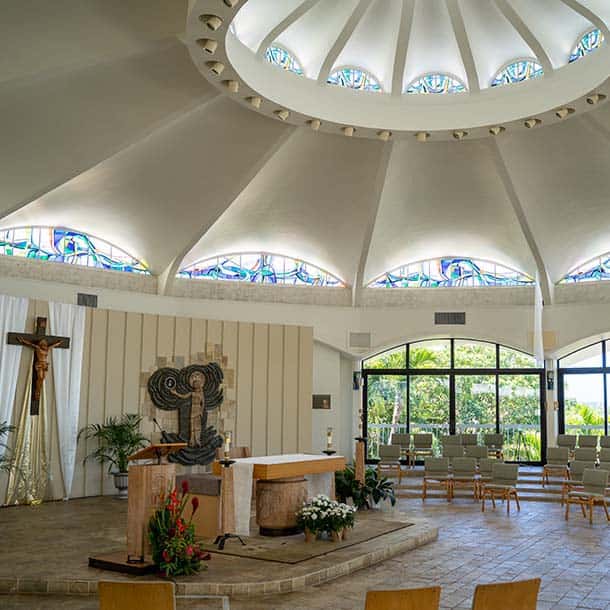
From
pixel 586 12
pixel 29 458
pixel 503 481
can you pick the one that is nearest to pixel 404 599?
pixel 586 12

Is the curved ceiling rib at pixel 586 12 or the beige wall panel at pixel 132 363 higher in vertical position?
the curved ceiling rib at pixel 586 12

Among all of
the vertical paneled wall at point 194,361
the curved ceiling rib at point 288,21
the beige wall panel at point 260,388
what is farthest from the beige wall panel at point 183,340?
the curved ceiling rib at point 288,21

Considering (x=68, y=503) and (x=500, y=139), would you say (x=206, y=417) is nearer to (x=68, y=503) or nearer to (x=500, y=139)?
(x=68, y=503)

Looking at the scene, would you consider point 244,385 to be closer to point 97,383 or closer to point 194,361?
point 194,361

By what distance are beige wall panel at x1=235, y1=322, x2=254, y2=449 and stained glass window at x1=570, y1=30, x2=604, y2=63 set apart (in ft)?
24.2

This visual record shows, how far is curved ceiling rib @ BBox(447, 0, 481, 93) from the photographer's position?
998 cm

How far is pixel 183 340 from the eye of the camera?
13617 mm

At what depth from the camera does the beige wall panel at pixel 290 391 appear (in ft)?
47.5

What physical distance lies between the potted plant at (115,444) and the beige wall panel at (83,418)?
0.36ft

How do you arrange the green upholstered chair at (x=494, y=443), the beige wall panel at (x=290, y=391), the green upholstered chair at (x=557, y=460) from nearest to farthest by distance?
1. the green upholstered chair at (x=557, y=460)
2. the beige wall panel at (x=290, y=391)
3. the green upholstered chair at (x=494, y=443)

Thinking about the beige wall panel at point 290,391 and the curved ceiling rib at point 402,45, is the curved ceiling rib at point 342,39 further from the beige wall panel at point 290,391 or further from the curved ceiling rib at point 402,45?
the beige wall panel at point 290,391

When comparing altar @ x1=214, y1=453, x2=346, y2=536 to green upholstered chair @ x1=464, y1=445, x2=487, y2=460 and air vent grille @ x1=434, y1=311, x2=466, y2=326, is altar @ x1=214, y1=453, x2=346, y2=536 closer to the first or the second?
green upholstered chair @ x1=464, y1=445, x2=487, y2=460

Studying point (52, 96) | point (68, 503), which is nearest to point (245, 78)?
point (52, 96)

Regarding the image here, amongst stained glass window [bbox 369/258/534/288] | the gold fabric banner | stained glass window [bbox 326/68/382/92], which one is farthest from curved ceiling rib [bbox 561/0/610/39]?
the gold fabric banner
